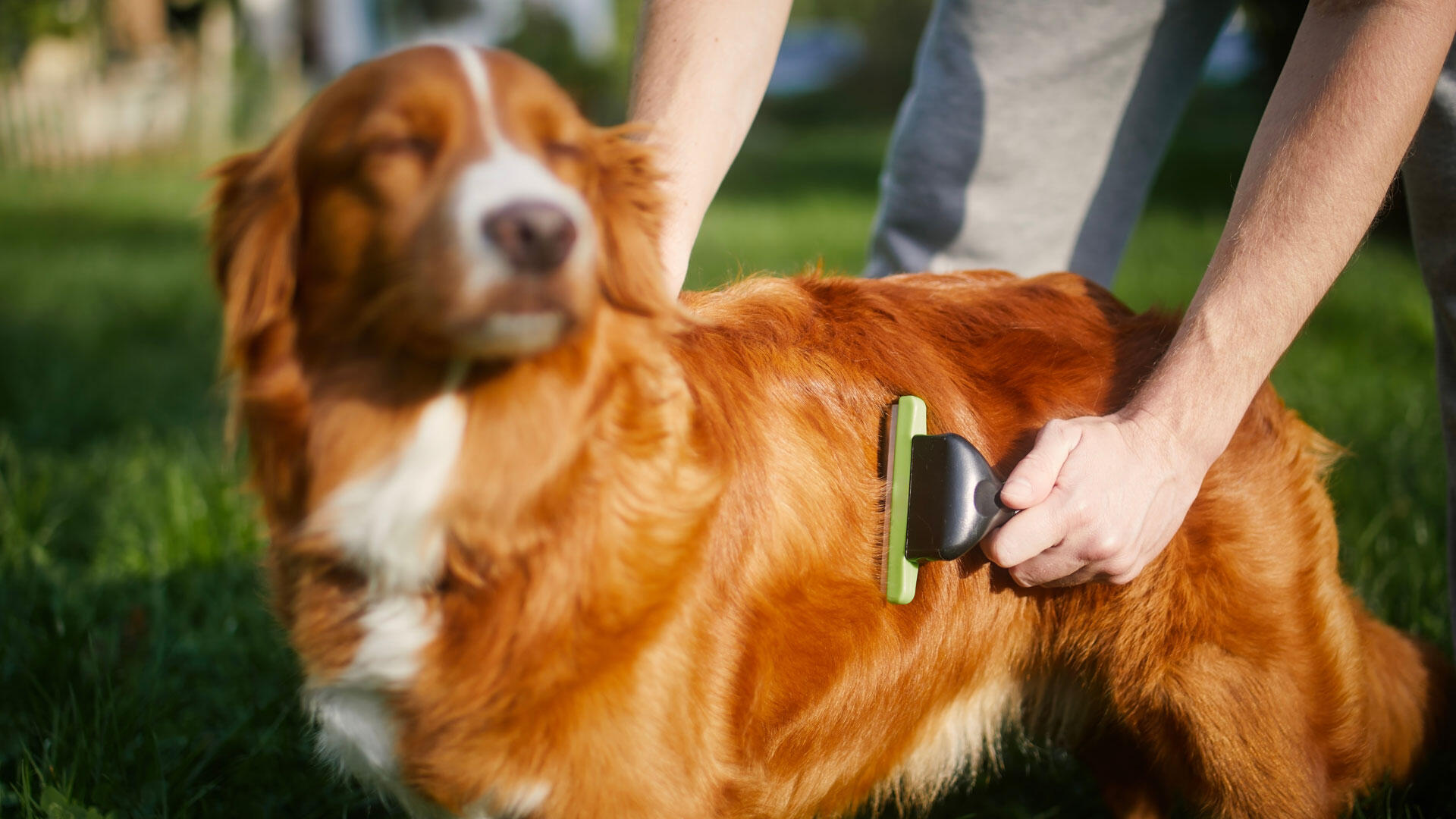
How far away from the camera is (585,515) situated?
1546 mm

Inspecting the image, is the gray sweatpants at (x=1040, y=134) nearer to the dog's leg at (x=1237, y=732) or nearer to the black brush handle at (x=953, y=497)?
the dog's leg at (x=1237, y=732)

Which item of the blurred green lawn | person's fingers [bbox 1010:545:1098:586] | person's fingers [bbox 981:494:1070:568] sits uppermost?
person's fingers [bbox 981:494:1070:568]

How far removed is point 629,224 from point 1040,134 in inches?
60.1

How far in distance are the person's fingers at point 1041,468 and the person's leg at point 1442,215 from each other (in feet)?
3.49

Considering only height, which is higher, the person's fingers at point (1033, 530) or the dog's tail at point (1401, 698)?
the person's fingers at point (1033, 530)

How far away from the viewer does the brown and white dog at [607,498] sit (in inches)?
57.2

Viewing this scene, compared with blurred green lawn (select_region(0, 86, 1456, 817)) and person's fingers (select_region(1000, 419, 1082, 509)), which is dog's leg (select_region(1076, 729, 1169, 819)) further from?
person's fingers (select_region(1000, 419, 1082, 509))

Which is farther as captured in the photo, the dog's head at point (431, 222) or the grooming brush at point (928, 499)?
the grooming brush at point (928, 499)

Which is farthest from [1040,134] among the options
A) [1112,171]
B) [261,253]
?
[261,253]

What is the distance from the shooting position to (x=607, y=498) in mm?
1564

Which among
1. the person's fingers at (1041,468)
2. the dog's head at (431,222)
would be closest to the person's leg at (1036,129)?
the person's fingers at (1041,468)

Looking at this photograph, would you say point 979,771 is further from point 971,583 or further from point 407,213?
point 407,213

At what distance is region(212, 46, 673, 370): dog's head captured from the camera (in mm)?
1362

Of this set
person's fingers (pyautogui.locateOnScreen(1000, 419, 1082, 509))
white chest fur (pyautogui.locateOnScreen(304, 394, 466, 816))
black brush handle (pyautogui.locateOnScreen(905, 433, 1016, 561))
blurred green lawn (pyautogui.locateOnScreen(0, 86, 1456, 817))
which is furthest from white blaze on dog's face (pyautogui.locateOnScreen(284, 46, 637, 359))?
person's fingers (pyautogui.locateOnScreen(1000, 419, 1082, 509))
